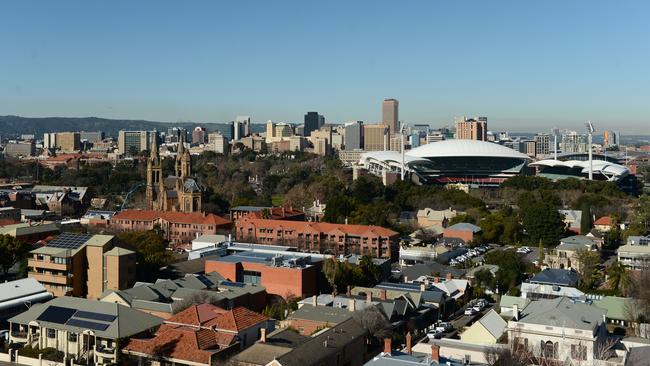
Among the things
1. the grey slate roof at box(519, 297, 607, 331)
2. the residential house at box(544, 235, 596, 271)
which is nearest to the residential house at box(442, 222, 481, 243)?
the residential house at box(544, 235, 596, 271)

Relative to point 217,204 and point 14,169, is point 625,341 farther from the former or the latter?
point 14,169

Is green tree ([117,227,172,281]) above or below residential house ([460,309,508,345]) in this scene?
above

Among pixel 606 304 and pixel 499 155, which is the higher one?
pixel 499 155

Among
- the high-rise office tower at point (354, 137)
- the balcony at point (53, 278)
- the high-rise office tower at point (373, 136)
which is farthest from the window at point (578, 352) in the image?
the high-rise office tower at point (354, 137)

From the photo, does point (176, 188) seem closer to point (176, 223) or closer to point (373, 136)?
point (176, 223)

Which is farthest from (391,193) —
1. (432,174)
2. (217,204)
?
(432,174)

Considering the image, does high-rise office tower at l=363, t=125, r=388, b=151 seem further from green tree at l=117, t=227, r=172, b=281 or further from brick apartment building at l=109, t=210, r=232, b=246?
green tree at l=117, t=227, r=172, b=281
